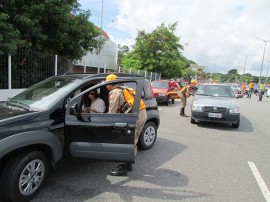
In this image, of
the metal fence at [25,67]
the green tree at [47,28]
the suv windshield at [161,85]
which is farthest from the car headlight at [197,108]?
the suv windshield at [161,85]

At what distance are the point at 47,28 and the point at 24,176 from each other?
27.6ft

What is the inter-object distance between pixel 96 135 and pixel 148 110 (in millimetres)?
2072

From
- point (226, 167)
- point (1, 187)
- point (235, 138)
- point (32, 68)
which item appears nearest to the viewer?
point (1, 187)

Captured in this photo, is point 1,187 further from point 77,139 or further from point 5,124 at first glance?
point 77,139

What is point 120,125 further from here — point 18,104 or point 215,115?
point 215,115

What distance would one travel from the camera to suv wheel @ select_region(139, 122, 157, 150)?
5395mm

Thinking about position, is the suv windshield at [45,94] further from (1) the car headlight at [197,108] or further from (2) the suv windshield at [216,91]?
(2) the suv windshield at [216,91]

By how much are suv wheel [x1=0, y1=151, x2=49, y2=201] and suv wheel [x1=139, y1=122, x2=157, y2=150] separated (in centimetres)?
244

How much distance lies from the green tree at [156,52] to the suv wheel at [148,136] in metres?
27.7

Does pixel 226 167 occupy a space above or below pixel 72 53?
below

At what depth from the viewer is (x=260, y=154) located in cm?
570

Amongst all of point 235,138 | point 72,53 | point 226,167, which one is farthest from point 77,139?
point 72,53

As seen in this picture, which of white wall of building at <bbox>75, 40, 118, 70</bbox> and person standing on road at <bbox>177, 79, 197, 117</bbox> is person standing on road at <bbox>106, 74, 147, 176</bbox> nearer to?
person standing on road at <bbox>177, 79, 197, 117</bbox>

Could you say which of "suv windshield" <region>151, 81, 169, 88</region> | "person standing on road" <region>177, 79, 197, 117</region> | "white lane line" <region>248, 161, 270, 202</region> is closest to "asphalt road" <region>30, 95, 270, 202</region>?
"white lane line" <region>248, 161, 270, 202</region>
